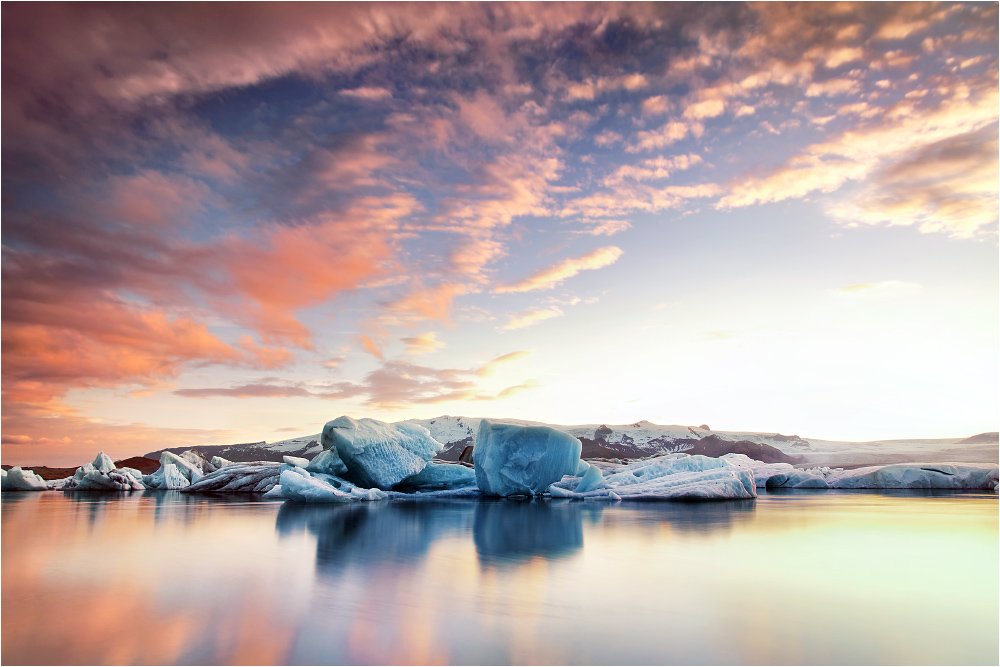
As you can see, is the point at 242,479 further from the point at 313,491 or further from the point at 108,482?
the point at 313,491

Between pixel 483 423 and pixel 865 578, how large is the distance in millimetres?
10722

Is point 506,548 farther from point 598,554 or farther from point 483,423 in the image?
point 483,423

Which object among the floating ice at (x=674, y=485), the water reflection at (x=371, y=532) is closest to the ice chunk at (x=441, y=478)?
the floating ice at (x=674, y=485)

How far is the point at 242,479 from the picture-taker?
18.0m

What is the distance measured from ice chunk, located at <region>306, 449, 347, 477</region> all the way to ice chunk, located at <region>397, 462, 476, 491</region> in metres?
1.94

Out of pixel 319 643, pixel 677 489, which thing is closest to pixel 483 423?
pixel 677 489

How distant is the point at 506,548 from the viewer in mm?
4750

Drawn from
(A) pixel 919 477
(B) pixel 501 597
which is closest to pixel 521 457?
(B) pixel 501 597

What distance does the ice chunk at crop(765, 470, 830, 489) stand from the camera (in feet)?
63.6

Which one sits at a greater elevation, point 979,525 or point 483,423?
point 483,423

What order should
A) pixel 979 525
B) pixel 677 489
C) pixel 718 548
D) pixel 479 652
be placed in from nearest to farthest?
pixel 479 652 → pixel 718 548 → pixel 979 525 → pixel 677 489

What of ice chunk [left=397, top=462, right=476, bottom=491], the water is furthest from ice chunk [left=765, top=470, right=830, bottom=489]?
the water

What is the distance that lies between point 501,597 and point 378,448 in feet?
35.9

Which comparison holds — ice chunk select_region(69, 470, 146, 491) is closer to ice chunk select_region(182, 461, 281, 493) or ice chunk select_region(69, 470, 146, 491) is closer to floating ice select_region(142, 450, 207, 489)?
floating ice select_region(142, 450, 207, 489)
